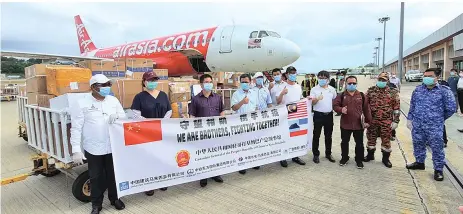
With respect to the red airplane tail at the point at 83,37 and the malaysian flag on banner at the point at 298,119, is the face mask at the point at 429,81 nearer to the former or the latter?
the malaysian flag on banner at the point at 298,119

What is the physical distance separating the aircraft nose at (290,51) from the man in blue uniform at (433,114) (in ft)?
21.8

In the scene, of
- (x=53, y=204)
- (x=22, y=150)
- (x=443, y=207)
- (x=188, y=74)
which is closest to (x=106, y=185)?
(x=53, y=204)

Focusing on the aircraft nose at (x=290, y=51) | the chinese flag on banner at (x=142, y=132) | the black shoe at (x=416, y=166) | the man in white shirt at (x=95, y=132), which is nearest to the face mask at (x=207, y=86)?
the chinese flag on banner at (x=142, y=132)

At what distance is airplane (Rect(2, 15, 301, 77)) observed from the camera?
37.0 feet

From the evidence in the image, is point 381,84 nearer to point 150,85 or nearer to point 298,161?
point 298,161

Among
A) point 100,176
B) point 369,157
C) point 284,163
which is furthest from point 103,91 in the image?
point 369,157

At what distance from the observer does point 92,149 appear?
11.2ft

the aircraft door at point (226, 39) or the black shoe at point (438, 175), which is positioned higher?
the aircraft door at point (226, 39)

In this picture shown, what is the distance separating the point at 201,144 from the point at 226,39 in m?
8.59

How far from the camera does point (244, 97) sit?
496 centimetres

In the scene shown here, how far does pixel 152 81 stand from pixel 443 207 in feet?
13.1

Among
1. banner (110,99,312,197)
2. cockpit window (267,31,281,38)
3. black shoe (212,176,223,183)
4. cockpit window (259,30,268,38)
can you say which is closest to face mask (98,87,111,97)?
banner (110,99,312,197)

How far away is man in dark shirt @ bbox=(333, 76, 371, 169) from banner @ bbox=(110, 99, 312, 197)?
1.99 ft

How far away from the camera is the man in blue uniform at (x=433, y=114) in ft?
14.5
